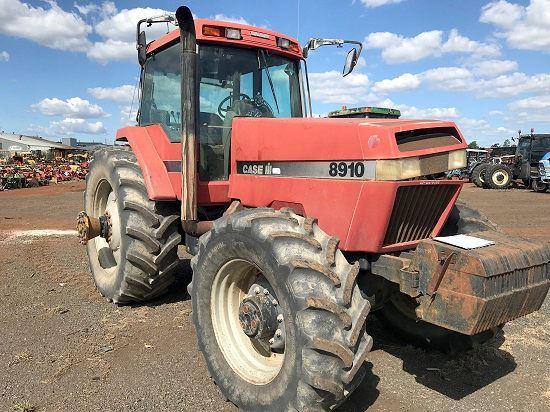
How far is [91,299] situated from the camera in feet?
17.5

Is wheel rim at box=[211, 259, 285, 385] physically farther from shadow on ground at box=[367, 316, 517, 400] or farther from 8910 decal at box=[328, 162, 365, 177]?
shadow on ground at box=[367, 316, 517, 400]

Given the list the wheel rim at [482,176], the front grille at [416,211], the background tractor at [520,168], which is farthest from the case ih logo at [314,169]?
the wheel rim at [482,176]

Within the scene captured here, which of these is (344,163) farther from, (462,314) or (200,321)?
(200,321)

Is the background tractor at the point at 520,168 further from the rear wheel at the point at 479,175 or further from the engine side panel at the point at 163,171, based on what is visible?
the engine side panel at the point at 163,171

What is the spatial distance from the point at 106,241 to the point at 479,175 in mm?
22903

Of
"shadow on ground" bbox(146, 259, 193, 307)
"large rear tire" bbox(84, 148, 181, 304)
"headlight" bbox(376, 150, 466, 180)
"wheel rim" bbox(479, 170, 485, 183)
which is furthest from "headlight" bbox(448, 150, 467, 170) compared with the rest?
"wheel rim" bbox(479, 170, 485, 183)

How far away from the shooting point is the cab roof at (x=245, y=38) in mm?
4273

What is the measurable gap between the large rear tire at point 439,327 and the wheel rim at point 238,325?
3.52 feet

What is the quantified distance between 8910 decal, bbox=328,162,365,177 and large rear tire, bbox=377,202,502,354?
107cm

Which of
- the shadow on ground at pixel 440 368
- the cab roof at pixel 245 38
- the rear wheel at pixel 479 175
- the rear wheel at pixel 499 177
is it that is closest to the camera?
the shadow on ground at pixel 440 368

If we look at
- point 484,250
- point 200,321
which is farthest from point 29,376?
point 484,250

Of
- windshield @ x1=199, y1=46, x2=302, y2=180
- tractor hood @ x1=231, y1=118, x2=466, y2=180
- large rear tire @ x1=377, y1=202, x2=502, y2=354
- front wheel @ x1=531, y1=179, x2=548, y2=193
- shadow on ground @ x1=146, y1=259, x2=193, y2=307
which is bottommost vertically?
front wheel @ x1=531, y1=179, x2=548, y2=193

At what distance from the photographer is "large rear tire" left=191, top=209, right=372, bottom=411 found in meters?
2.54

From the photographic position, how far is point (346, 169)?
306 centimetres
